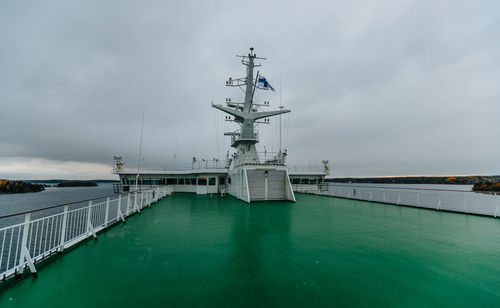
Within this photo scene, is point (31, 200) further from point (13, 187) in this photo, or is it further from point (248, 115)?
point (248, 115)

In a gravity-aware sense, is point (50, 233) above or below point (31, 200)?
above

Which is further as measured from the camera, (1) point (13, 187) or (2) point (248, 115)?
(1) point (13, 187)

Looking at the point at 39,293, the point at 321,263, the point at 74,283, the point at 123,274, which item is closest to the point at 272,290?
the point at 321,263

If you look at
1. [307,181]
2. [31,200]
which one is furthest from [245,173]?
[31,200]

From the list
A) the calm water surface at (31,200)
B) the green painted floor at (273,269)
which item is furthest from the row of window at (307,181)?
the calm water surface at (31,200)

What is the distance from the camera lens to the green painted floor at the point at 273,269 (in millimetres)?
2609

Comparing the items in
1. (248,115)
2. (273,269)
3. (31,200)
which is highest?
(248,115)

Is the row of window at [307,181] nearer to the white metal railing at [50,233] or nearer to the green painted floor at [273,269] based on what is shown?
the white metal railing at [50,233]

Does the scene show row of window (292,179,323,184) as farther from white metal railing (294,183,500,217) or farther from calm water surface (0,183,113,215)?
calm water surface (0,183,113,215)

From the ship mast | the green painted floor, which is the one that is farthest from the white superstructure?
the green painted floor

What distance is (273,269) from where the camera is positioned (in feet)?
11.1

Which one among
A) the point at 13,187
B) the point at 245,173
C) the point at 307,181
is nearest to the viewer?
the point at 245,173

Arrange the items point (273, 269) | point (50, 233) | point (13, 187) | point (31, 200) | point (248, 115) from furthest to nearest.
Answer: point (13, 187) < point (31, 200) < point (248, 115) < point (50, 233) < point (273, 269)

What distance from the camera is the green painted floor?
2609 millimetres
